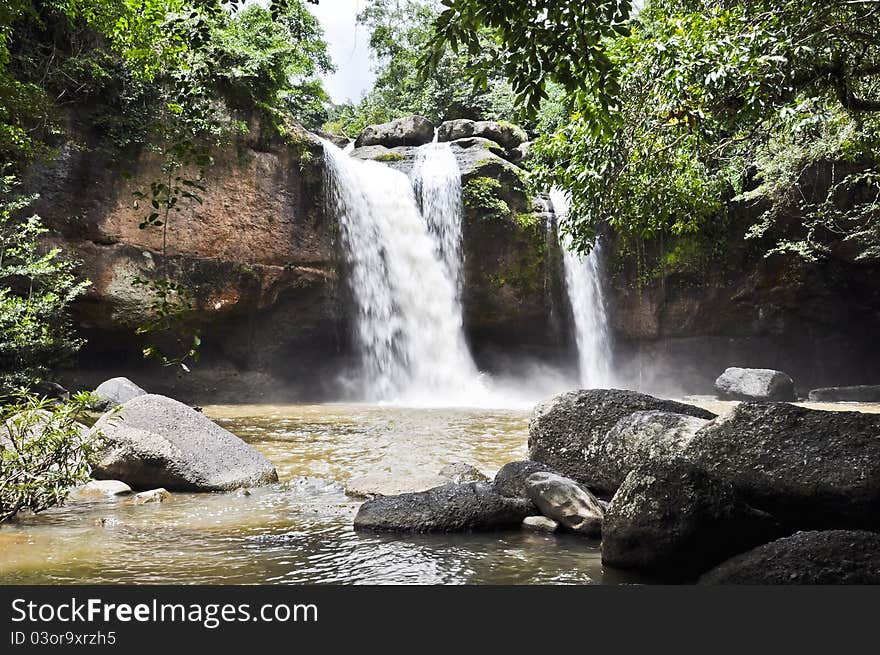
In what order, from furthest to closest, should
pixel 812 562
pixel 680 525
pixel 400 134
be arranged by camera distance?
pixel 400 134 → pixel 680 525 → pixel 812 562

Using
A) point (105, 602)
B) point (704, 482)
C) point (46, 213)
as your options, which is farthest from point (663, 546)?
point (46, 213)

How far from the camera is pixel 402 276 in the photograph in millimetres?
17828

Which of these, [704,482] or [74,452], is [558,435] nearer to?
[704,482]

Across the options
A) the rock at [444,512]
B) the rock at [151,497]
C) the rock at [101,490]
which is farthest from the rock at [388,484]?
the rock at [101,490]

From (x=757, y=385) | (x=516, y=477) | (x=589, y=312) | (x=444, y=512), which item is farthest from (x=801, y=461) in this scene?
(x=589, y=312)

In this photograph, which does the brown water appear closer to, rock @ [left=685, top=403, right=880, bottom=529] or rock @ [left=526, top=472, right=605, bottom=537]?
rock @ [left=526, top=472, right=605, bottom=537]

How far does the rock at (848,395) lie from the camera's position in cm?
1498

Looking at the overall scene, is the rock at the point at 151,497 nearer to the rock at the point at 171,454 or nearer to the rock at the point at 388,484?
the rock at the point at 171,454

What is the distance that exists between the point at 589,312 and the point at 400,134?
350 inches

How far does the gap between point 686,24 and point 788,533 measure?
17.7ft

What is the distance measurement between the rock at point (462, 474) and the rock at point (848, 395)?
1224 centimetres

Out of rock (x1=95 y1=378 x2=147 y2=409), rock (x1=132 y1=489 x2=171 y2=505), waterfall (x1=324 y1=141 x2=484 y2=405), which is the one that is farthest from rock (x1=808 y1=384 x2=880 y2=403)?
rock (x1=95 y1=378 x2=147 y2=409)

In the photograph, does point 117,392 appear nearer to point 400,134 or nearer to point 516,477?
point 516,477

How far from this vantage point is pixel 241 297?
16.3 meters
